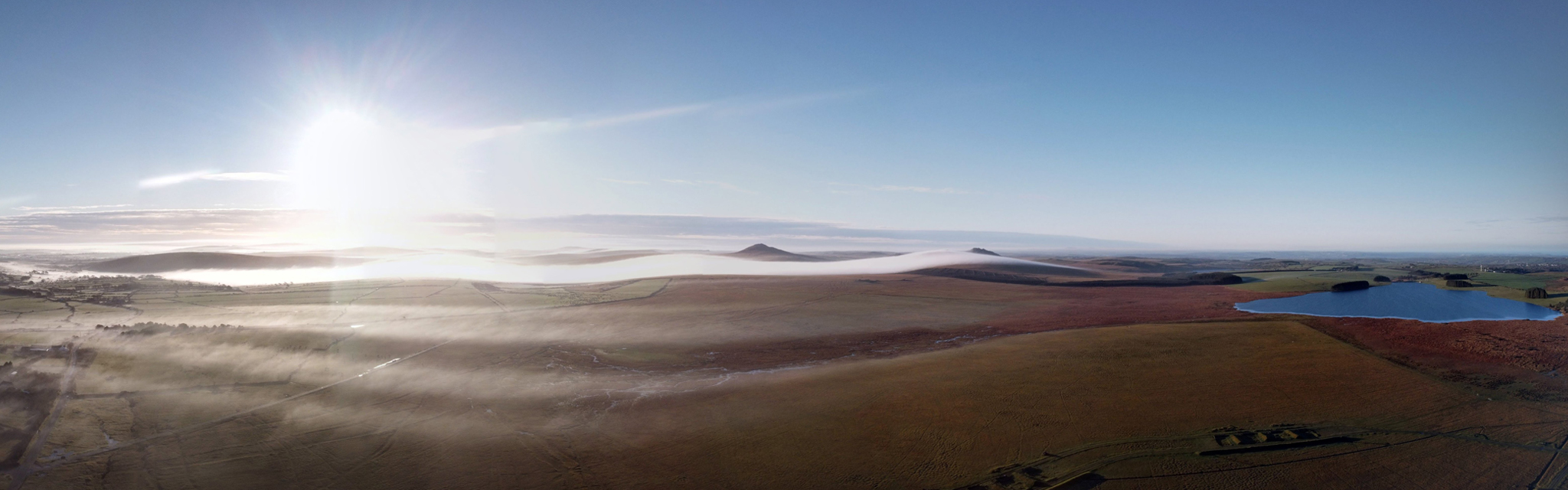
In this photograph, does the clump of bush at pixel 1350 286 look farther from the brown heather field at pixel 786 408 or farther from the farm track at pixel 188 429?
the farm track at pixel 188 429

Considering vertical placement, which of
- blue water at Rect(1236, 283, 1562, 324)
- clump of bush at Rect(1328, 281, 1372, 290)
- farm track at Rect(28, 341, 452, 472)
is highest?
clump of bush at Rect(1328, 281, 1372, 290)

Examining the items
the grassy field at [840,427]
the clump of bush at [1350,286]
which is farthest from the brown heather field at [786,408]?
the clump of bush at [1350,286]

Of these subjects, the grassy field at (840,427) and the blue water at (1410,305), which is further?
the blue water at (1410,305)

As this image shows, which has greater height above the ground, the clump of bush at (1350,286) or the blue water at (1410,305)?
the clump of bush at (1350,286)

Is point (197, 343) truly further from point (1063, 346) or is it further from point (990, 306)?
point (990, 306)

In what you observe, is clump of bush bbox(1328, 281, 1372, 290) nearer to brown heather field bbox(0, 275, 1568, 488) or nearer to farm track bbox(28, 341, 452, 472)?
brown heather field bbox(0, 275, 1568, 488)

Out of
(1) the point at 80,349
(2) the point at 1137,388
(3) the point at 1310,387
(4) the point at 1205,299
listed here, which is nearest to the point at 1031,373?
(2) the point at 1137,388

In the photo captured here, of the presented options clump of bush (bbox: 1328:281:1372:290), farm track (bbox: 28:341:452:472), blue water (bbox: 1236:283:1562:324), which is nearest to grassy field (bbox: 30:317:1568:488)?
farm track (bbox: 28:341:452:472)
